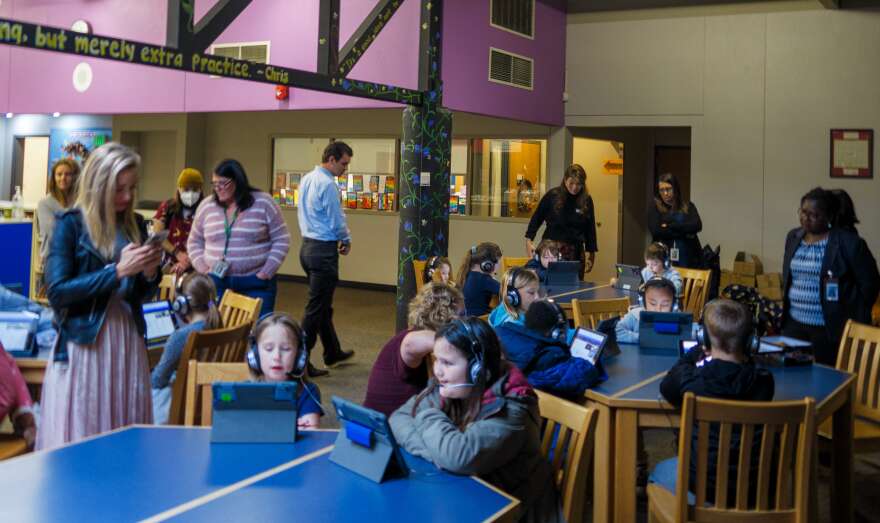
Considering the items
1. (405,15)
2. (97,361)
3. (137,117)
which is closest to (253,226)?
(97,361)

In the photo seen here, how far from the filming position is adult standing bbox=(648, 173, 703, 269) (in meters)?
7.09

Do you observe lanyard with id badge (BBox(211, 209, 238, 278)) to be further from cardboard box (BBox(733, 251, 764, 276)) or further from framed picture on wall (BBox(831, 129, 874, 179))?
framed picture on wall (BBox(831, 129, 874, 179))

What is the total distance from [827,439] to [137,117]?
11.4 metres

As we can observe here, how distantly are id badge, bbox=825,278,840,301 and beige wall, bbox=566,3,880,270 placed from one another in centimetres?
483

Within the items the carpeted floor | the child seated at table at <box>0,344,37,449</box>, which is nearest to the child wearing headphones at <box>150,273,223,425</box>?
the child seated at table at <box>0,344,37,449</box>

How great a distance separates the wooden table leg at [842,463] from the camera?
147 inches

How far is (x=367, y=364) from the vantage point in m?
7.03

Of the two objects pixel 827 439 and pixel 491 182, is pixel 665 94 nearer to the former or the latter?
pixel 491 182

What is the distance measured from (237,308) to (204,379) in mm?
1660

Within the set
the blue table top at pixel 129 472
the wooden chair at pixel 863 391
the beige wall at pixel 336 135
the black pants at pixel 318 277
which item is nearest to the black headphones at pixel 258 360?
the blue table top at pixel 129 472

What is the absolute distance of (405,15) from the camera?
805 centimetres

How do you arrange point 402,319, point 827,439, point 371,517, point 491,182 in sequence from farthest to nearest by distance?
point 491,182 → point 402,319 → point 827,439 → point 371,517

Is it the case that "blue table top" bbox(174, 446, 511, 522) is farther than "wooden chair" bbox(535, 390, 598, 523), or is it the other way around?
"wooden chair" bbox(535, 390, 598, 523)

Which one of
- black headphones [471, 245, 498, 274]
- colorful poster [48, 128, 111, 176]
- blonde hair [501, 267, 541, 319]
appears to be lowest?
blonde hair [501, 267, 541, 319]
